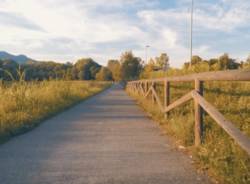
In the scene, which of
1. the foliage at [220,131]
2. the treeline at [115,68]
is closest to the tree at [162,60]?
the treeline at [115,68]

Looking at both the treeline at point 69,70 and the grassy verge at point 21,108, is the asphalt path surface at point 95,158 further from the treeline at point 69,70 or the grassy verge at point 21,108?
the treeline at point 69,70

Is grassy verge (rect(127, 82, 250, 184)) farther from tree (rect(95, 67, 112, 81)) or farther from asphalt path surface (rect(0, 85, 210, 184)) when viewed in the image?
tree (rect(95, 67, 112, 81))

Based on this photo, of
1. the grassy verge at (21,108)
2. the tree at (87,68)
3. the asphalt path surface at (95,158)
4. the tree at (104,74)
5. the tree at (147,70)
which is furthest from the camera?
the tree at (104,74)

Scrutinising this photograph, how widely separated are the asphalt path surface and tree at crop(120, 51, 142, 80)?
70.9 meters

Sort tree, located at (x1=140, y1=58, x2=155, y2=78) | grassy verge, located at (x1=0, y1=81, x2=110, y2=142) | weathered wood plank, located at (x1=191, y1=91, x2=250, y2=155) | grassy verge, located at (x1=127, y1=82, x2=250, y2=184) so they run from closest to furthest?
weathered wood plank, located at (x1=191, y1=91, x2=250, y2=155), grassy verge, located at (x1=127, y1=82, x2=250, y2=184), grassy verge, located at (x1=0, y1=81, x2=110, y2=142), tree, located at (x1=140, y1=58, x2=155, y2=78)

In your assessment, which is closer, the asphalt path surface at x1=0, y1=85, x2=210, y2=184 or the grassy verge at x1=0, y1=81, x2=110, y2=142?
the asphalt path surface at x1=0, y1=85, x2=210, y2=184

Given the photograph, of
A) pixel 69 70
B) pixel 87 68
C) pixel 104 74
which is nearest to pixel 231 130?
pixel 69 70

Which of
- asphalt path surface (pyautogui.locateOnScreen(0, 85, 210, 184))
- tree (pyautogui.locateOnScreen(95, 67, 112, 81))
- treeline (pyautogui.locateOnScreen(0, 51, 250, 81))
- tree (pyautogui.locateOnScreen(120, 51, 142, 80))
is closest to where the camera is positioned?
asphalt path surface (pyautogui.locateOnScreen(0, 85, 210, 184))

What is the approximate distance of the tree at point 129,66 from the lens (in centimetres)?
8069

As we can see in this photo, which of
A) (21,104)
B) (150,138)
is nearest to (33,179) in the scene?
(150,138)

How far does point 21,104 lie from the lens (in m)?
13.5

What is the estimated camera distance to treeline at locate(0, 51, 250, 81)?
15461 mm

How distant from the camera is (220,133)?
704cm

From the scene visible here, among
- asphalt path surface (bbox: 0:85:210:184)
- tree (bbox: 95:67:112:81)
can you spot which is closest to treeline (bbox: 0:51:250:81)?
tree (bbox: 95:67:112:81)
